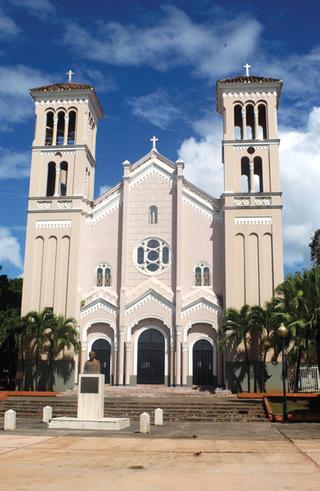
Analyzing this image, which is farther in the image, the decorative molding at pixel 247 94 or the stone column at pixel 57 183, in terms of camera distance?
the decorative molding at pixel 247 94

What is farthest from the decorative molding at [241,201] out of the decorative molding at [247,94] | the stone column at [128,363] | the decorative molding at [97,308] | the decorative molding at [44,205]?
the decorative molding at [44,205]

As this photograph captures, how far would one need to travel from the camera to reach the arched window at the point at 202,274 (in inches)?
1455

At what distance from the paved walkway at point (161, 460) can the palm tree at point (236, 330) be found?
45.4 ft

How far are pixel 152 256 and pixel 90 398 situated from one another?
18.9m

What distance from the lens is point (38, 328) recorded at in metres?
34.1

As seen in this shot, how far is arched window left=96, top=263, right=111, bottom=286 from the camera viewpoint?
38000mm

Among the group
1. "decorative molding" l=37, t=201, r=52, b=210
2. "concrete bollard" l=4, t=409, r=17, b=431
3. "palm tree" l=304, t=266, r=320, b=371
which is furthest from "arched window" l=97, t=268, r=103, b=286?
"concrete bollard" l=4, t=409, r=17, b=431

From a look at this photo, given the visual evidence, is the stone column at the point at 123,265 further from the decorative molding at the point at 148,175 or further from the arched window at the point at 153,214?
the arched window at the point at 153,214

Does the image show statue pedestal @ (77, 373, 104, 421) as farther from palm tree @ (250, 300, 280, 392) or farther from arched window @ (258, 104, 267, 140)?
arched window @ (258, 104, 267, 140)

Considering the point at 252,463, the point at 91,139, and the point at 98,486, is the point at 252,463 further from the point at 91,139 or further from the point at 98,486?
the point at 91,139

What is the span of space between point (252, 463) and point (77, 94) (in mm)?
33806

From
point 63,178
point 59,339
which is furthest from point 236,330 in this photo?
point 63,178

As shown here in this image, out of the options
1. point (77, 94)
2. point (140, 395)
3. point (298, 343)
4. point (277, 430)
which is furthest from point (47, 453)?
point (77, 94)

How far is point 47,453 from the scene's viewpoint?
13008 mm
